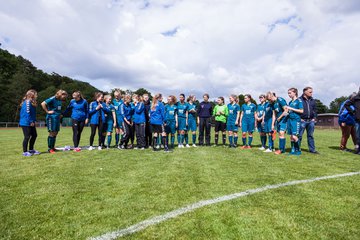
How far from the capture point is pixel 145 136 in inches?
408

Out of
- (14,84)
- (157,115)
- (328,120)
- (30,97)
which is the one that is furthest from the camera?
(328,120)

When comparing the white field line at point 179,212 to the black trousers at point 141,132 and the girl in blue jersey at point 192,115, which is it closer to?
the black trousers at point 141,132

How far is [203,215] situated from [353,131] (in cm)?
1003

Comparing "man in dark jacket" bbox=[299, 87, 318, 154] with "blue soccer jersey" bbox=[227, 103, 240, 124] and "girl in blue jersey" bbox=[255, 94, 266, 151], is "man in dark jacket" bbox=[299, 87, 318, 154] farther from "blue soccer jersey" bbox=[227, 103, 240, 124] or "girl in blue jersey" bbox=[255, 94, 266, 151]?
"blue soccer jersey" bbox=[227, 103, 240, 124]

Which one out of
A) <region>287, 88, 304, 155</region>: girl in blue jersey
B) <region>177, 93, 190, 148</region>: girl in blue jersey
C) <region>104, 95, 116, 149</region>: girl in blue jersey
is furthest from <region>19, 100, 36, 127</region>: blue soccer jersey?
<region>287, 88, 304, 155</region>: girl in blue jersey

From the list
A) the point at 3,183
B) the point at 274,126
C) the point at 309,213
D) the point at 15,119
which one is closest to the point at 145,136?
the point at 274,126

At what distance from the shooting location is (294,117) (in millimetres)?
8289

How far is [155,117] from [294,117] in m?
5.01

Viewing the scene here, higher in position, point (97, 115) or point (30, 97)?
point (30, 97)

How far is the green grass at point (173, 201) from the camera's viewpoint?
271 centimetres

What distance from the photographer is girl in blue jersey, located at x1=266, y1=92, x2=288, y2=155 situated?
852cm

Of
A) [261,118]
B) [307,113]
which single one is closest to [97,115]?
[261,118]

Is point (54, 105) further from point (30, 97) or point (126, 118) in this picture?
point (126, 118)

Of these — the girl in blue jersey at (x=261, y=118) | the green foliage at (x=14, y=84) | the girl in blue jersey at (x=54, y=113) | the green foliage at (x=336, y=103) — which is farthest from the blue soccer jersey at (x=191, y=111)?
the green foliage at (x=336, y=103)
